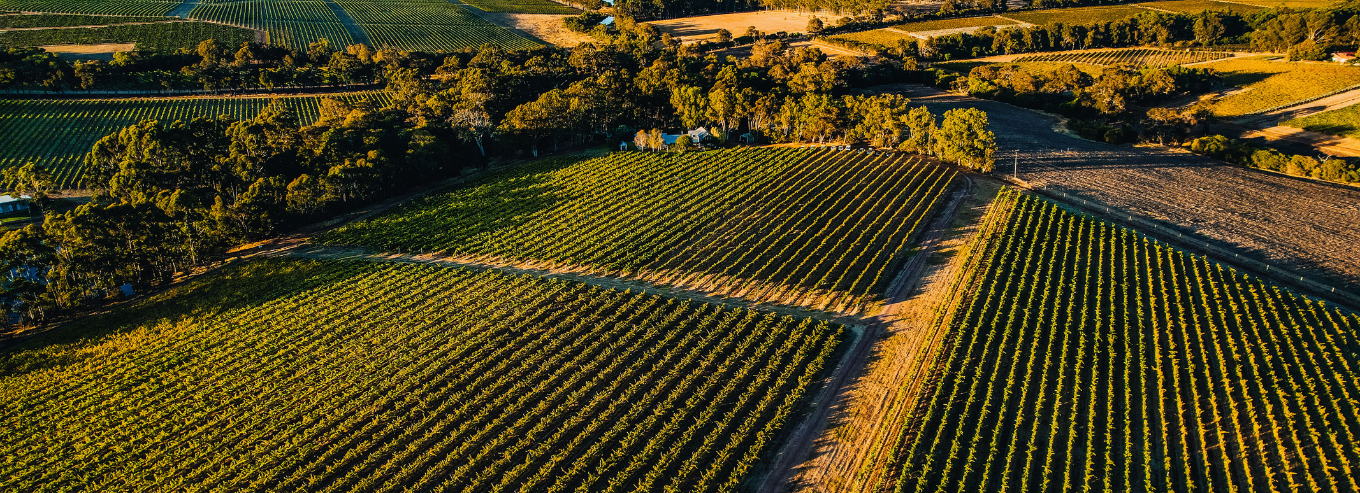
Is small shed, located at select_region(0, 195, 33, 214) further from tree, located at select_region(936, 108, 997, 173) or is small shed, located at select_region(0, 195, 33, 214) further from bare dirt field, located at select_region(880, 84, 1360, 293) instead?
bare dirt field, located at select_region(880, 84, 1360, 293)

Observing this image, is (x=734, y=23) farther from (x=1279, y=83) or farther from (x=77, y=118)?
(x=77, y=118)

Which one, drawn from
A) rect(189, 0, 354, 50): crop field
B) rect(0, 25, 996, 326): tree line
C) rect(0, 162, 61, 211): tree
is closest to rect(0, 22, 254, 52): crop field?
rect(189, 0, 354, 50): crop field

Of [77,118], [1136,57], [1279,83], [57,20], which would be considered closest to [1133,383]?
[1279,83]

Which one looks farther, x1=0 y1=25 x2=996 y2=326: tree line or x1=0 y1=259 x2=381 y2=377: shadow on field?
x1=0 y1=25 x2=996 y2=326: tree line

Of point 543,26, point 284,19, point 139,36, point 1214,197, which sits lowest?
point 1214,197

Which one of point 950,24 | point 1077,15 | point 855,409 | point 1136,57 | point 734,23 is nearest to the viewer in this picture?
point 855,409

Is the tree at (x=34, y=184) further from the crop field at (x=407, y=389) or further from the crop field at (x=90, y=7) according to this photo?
the crop field at (x=90, y=7)

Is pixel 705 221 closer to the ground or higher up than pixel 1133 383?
higher up
